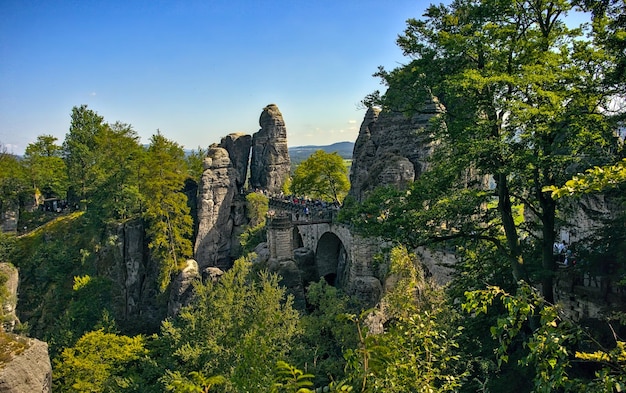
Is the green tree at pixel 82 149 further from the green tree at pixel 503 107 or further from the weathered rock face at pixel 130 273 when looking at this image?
the green tree at pixel 503 107

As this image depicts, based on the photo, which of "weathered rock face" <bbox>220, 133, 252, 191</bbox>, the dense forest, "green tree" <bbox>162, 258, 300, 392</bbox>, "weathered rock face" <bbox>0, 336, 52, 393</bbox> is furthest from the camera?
"weathered rock face" <bbox>220, 133, 252, 191</bbox>

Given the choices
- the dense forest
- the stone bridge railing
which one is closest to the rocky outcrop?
the dense forest

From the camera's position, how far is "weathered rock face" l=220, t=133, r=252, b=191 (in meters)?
46.0

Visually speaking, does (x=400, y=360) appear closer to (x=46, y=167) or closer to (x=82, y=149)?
(x=82, y=149)

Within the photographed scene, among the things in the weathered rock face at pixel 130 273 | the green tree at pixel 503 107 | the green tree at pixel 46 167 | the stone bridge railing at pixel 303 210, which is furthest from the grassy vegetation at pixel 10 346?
the green tree at pixel 46 167

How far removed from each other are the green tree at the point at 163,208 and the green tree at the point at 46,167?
19.9 meters

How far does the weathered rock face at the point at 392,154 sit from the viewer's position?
24250 mm

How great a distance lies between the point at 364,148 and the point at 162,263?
→ 17144 mm

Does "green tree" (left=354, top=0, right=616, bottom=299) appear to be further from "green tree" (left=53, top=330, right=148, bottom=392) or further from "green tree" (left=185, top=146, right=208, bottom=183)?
"green tree" (left=185, top=146, right=208, bottom=183)

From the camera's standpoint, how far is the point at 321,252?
30672 millimetres

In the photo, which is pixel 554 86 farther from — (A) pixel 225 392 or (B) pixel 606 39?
(A) pixel 225 392

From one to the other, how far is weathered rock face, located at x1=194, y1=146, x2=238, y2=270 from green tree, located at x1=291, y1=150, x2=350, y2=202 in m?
6.85

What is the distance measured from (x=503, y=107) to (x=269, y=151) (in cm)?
3828

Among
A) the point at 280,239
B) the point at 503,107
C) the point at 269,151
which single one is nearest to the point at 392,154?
the point at 280,239
